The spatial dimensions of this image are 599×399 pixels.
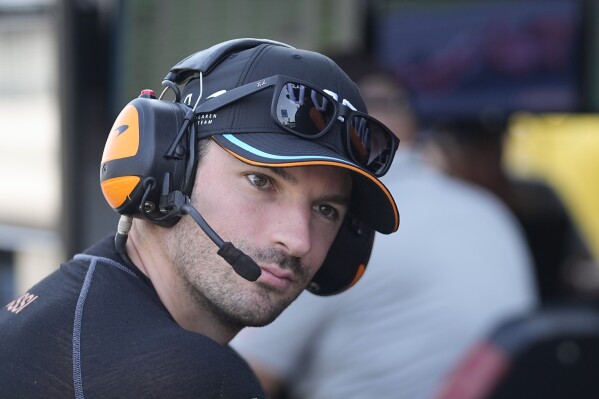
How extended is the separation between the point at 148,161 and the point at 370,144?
370mm

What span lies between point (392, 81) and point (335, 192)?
1735 millimetres

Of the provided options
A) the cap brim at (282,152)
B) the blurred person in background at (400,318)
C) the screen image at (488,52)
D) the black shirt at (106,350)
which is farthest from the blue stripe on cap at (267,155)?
the screen image at (488,52)

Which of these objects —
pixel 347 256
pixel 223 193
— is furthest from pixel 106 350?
pixel 347 256

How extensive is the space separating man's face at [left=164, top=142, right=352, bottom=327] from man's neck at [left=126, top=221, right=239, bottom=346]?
0.01 metres

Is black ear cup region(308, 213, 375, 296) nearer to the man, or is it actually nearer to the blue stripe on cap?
the man

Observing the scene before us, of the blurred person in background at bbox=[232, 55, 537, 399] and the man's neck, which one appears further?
the blurred person in background at bbox=[232, 55, 537, 399]

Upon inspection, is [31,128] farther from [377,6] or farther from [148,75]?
[377,6]

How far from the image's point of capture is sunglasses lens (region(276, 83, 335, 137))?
1564mm

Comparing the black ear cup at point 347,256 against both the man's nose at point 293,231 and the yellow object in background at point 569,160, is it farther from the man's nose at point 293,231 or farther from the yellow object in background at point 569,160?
the yellow object in background at point 569,160

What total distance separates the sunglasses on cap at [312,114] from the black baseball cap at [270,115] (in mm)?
11

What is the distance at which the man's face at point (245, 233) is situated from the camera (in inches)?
63.1

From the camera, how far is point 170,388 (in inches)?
53.6

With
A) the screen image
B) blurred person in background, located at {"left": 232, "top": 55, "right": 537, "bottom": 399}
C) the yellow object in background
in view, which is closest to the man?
blurred person in background, located at {"left": 232, "top": 55, "right": 537, "bottom": 399}

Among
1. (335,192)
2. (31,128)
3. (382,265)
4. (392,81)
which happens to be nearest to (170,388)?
(335,192)
